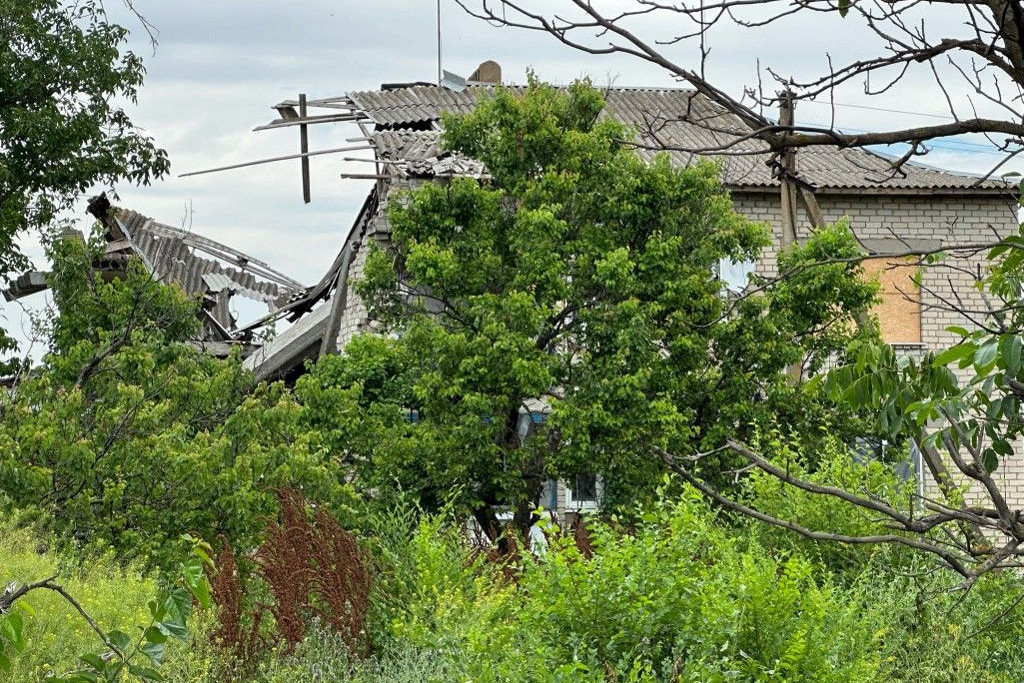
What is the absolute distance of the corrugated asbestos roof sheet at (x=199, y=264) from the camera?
30.9 m

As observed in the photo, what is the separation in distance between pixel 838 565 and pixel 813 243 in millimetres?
6813

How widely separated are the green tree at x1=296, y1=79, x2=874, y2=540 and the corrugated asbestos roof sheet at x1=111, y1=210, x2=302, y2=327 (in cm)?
1164

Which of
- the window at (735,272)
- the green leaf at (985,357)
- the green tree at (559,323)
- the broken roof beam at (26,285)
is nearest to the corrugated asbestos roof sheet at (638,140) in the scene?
the window at (735,272)

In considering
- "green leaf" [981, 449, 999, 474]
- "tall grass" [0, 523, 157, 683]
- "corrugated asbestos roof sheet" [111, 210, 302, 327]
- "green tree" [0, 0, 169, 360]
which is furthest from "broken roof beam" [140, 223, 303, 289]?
"green leaf" [981, 449, 999, 474]

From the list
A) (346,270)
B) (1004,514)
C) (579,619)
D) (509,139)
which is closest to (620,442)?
(509,139)

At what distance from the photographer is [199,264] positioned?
31.8 metres

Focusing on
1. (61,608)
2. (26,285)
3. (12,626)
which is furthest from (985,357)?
(26,285)

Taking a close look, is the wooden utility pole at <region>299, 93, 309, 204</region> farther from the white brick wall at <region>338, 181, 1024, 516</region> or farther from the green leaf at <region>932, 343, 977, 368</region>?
the green leaf at <region>932, 343, 977, 368</region>

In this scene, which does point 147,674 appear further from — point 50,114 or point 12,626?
point 50,114

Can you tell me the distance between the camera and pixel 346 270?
84.3 ft

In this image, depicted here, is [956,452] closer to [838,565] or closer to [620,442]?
[838,565]

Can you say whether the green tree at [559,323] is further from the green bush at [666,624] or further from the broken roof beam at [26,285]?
the green bush at [666,624]

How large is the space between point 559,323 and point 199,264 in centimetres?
1446

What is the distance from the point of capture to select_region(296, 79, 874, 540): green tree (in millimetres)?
18266
